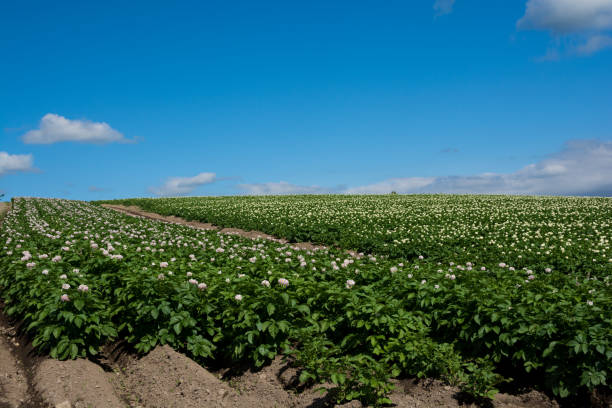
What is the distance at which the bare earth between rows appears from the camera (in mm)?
5242

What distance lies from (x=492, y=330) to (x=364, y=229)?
14914mm

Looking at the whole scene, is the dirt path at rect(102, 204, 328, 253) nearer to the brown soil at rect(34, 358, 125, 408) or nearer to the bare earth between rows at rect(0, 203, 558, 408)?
the bare earth between rows at rect(0, 203, 558, 408)

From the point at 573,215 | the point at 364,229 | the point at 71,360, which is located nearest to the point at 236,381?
the point at 71,360

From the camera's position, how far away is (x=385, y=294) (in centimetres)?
698

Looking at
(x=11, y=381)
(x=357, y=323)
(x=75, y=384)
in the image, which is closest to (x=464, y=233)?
(x=357, y=323)

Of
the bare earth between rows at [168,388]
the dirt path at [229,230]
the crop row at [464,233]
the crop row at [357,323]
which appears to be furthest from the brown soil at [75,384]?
the crop row at [464,233]

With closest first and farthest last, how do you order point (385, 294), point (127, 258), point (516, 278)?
point (385, 294) < point (516, 278) < point (127, 258)

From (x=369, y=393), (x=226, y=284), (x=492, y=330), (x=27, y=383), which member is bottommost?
(x=27, y=383)

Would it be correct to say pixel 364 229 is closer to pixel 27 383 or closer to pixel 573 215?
pixel 573 215

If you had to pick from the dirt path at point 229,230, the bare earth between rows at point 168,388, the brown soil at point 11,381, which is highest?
the dirt path at point 229,230

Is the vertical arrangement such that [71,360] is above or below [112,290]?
below

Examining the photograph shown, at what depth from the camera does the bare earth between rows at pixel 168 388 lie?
5.24 m

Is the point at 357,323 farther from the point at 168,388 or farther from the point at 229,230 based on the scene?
the point at 229,230

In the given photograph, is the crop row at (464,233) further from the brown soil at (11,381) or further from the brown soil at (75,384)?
the brown soil at (11,381)
